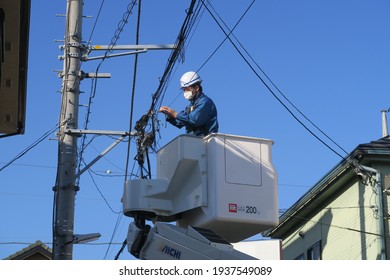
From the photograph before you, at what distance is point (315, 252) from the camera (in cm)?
2111

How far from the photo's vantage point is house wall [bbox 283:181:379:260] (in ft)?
59.2

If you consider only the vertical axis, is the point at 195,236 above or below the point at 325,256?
below

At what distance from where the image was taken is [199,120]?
818 cm

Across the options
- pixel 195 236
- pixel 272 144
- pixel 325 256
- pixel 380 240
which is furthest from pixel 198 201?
pixel 325 256

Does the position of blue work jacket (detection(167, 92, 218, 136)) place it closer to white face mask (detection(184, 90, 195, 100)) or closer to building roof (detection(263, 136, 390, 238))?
white face mask (detection(184, 90, 195, 100))

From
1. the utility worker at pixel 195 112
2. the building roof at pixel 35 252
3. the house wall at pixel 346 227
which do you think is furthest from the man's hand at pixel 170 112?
the building roof at pixel 35 252

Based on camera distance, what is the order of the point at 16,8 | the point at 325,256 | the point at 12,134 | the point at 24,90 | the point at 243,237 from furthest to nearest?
1. the point at 325,256
2. the point at 12,134
3. the point at 24,90
4. the point at 16,8
5. the point at 243,237

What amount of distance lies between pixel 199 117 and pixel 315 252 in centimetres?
1368

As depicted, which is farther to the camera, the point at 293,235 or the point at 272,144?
the point at 293,235

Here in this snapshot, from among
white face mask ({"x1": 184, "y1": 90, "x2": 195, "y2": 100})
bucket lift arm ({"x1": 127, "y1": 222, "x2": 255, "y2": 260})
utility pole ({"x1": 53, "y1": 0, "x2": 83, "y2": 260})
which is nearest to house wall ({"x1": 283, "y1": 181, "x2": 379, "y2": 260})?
utility pole ({"x1": 53, "y1": 0, "x2": 83, "y2": 260})

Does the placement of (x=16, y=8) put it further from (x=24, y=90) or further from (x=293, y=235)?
(x=293, y=235)

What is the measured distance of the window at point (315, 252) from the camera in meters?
20.8

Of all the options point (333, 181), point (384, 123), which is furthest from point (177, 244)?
point (384, 123)

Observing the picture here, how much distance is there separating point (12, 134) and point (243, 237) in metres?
6.75
